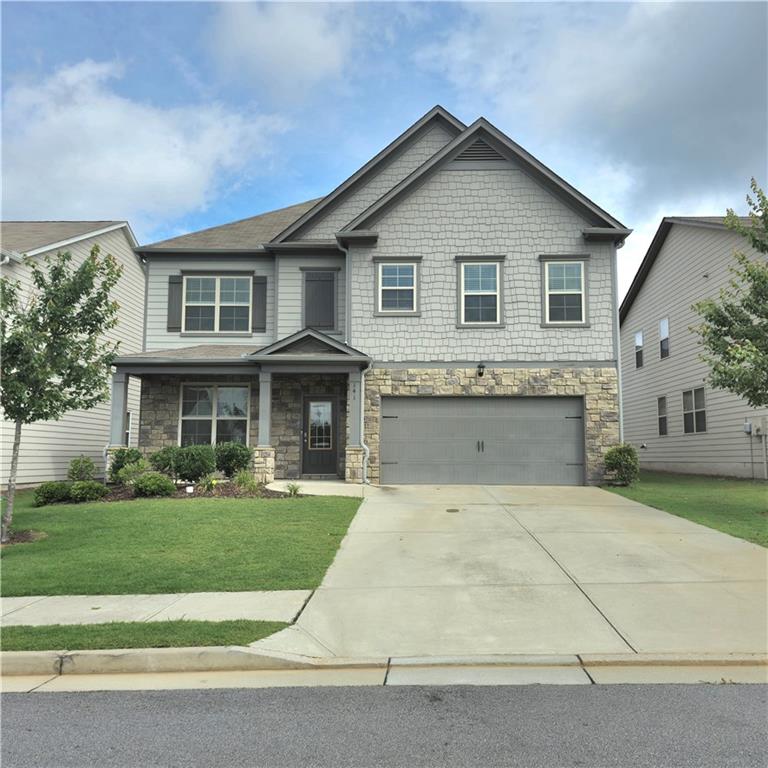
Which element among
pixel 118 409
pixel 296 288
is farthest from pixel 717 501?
pixel 118 409

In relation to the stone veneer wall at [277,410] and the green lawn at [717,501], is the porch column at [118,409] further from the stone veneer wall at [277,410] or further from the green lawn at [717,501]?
the green lawn at [717,501]

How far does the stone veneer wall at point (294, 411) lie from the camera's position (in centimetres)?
1659

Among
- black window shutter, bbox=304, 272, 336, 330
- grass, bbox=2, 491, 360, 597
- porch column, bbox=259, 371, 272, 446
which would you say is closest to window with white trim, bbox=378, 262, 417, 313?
black window shutter, bbox=304, 272, 336, 330

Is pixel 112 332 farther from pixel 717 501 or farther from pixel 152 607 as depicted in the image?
pixel 717 501

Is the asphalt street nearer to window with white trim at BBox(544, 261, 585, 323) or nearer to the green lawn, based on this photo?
the green lawn

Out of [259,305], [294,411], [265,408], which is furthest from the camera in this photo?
[259,305]

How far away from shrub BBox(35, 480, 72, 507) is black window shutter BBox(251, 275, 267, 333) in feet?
21.9

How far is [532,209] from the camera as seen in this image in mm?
16656

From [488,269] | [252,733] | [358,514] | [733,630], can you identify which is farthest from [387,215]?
[252,733]

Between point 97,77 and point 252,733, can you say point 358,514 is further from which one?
point 97,77

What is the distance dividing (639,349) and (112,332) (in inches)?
789

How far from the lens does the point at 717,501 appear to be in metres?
12.8

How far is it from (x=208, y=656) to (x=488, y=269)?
13293 mm

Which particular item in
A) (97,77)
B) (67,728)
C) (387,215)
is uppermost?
(97,77)
